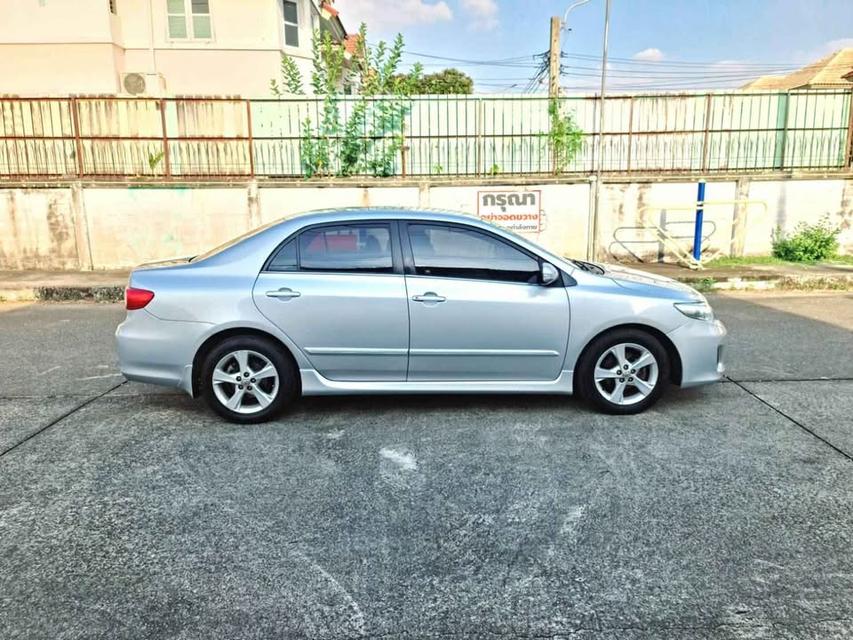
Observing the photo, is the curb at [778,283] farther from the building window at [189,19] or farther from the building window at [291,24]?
the building window at [189,19]

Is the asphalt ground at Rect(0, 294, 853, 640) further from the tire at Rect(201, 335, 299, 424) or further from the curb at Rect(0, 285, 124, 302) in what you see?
the curb at Rect(0, 285, 124, 302)

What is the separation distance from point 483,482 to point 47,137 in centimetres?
1212

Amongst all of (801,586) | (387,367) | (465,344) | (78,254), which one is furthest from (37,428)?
(78,254)

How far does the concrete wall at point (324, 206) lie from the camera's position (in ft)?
38.5

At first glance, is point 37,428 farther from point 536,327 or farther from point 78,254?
point 78,254

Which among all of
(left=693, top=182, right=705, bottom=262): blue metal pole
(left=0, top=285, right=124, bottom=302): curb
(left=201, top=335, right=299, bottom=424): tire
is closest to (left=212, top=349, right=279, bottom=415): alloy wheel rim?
(left=201, top=335, right=299, bottom=424): tire

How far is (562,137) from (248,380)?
9.94 metres

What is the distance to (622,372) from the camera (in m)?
4.78

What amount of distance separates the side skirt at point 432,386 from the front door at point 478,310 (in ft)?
0.15

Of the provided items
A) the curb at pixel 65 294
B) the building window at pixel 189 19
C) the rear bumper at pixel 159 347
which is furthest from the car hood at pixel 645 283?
the building window at pixel 189 19

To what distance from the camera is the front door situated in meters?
4.63

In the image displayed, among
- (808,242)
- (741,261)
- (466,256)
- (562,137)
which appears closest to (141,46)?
(562,137)

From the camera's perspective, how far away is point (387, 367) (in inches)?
186

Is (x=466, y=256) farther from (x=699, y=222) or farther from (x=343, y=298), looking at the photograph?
(x=699, y=222)
